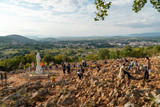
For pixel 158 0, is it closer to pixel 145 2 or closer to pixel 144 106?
pixel 145 2

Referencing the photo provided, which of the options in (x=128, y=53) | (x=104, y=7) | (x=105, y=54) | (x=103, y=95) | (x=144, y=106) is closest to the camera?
(x=144, y=106)

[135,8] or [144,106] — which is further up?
[135,8]

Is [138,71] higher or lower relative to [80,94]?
higher

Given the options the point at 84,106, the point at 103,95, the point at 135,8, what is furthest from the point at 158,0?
the point at 84,106

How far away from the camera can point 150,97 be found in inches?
266

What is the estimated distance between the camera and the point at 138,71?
11578 mm

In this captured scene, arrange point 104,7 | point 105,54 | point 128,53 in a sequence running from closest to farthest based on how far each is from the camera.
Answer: point 104,7, point 128,53, point 105,54

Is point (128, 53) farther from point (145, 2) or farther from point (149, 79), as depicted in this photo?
point (145, 2)

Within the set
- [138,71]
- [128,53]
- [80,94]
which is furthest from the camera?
[128,53]

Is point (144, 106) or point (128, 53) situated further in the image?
point (128, 53)

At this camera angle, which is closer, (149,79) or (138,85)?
(138,85)

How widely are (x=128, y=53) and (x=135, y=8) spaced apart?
4386cm

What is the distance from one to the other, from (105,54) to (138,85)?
4448 cm

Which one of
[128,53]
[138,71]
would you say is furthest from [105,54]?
[138,71]
